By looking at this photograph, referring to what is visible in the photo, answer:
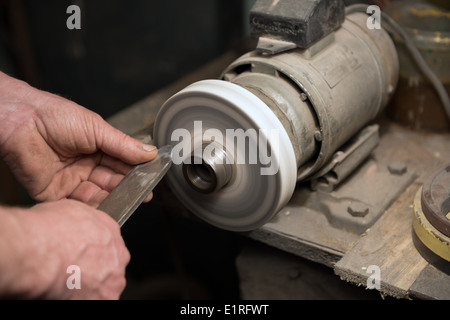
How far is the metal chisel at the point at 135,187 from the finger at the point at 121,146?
17mm

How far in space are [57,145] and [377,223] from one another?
704mm

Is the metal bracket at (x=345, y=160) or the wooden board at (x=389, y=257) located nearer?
the wooden board at (x=389, y=257)

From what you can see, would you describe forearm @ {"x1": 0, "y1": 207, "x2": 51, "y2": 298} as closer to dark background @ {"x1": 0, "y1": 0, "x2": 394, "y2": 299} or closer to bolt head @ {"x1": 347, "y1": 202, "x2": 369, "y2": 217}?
bolt head @ {"x1": 347, "y1": 202, "x2": 369, "y2": 217}

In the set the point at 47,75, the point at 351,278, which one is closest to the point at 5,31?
the point at 47,75

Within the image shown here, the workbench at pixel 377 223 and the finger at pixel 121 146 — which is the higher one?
the finger at pixel 121 146

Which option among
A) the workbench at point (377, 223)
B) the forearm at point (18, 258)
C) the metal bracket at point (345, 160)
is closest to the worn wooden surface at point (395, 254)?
the workbench at point (377, 223)

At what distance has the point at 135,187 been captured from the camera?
3.32 feet

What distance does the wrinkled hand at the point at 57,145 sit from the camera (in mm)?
1110

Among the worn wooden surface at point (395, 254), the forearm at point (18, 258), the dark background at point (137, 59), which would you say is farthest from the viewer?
the dark background at point (137, 59)

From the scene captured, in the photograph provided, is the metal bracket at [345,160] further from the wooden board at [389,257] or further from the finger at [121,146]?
the finger at [121,146]

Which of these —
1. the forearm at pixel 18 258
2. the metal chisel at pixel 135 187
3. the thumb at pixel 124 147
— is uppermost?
the forearm at pixel 18 258

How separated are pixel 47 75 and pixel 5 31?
0.82 ft

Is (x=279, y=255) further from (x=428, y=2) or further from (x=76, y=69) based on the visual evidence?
(x=76, y=69)

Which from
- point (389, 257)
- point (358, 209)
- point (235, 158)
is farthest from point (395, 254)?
point (235, 158)
